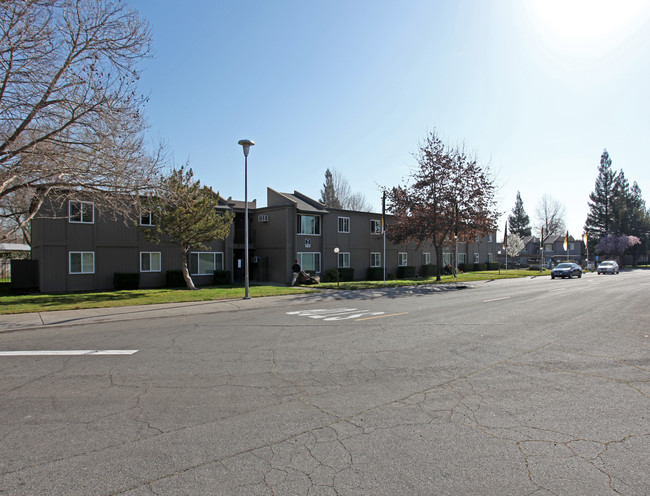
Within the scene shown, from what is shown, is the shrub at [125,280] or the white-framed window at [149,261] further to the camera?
the white-framed window at [149,261]

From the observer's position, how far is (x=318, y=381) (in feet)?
20.2

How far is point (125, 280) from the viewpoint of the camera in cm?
2400

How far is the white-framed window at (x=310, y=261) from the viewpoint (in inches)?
1228

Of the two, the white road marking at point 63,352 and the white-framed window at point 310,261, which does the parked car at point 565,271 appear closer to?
the white-framed window at point 310,261

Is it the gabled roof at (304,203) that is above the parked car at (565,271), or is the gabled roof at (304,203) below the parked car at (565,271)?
above

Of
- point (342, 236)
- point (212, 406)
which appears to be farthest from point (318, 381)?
point (342, 236)

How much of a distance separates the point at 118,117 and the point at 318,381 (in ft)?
43.5

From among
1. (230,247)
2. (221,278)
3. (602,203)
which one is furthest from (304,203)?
(602,203)

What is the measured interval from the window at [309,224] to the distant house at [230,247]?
69 millimetres

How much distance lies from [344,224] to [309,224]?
3897 mm

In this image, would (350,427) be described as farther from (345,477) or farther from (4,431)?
(4,431)

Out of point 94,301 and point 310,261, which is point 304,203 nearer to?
point 310,261

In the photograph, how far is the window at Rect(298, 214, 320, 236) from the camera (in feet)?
103

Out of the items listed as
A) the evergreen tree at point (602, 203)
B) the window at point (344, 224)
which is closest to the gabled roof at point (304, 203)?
the window at point (344, 224)
